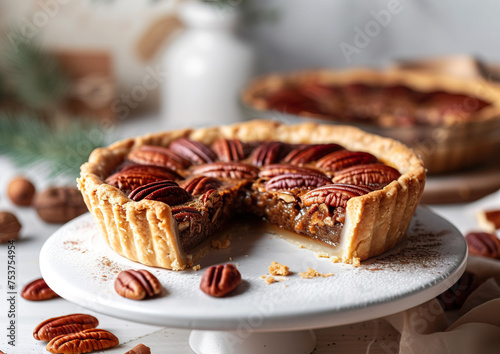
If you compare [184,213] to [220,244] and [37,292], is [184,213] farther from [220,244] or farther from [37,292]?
[37,292]

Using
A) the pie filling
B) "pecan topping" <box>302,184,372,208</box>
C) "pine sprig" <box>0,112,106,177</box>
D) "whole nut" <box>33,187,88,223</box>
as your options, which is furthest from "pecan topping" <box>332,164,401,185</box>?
"pine sprig" <box>0,112,106,177</box>

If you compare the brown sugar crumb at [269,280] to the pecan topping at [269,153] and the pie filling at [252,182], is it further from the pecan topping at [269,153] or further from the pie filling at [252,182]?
the pecan topping at [269,153]

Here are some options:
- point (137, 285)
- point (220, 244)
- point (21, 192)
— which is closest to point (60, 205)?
point (21, 192)

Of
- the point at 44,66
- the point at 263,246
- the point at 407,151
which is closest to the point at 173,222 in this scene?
the point at 263,246

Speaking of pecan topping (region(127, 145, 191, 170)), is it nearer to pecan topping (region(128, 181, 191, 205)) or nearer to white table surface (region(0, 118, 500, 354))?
pecan topping (region(128, 181, 191, 205))

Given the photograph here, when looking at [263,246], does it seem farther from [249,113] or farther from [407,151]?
[249,113]

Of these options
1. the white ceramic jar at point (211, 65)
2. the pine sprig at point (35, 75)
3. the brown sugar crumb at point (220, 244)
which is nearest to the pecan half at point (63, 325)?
the brown sugar crumb at point (220, 244)
